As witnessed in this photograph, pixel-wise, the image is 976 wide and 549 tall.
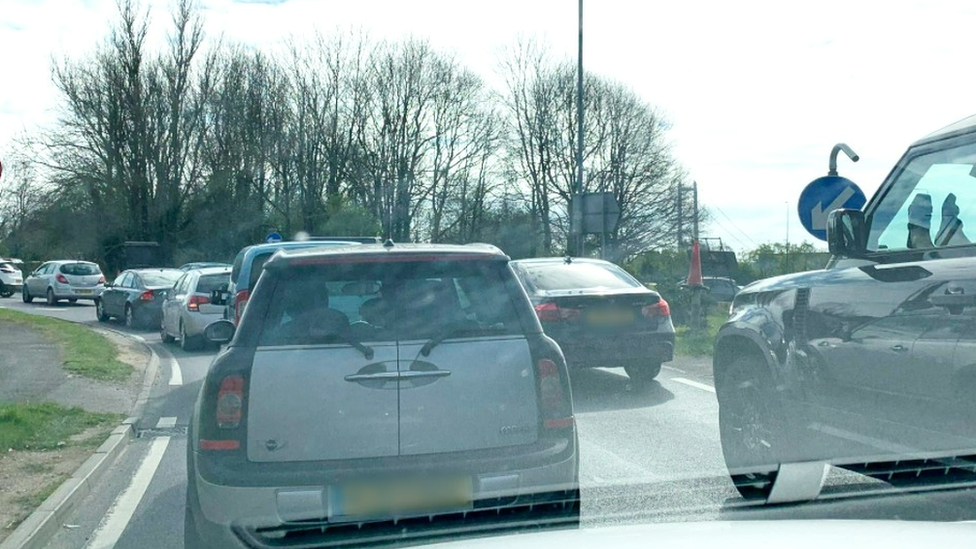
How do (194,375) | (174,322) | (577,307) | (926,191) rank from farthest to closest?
(174,322) → (194,375) → (577,307) → (926,191)

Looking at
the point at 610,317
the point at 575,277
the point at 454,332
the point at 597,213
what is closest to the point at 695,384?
the point at 610,317

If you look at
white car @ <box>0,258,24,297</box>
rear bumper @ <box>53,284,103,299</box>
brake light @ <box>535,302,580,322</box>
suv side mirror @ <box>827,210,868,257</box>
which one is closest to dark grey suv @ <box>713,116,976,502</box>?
suv side mirror @ <box>827,210,868,257</box>

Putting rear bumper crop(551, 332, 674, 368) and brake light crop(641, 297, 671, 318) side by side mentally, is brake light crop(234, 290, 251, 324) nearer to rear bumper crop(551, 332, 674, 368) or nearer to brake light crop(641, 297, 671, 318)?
rear bumper crop(551, 332, 674, 368)

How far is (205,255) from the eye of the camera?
47.6 metres

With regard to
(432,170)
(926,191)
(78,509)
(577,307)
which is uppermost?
(432,170)

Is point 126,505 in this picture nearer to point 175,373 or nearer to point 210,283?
point 175,373

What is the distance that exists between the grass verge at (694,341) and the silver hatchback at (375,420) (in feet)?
30.4

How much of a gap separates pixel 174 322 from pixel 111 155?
28.0 metres

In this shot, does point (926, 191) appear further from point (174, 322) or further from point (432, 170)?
point (432, 170)

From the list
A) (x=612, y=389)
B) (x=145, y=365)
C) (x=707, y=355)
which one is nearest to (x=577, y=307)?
(x=612, y=389)

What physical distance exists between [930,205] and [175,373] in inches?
440

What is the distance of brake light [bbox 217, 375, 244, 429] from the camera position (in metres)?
4.38

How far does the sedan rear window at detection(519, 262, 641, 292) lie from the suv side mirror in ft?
19.7

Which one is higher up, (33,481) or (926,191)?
(926,191)
